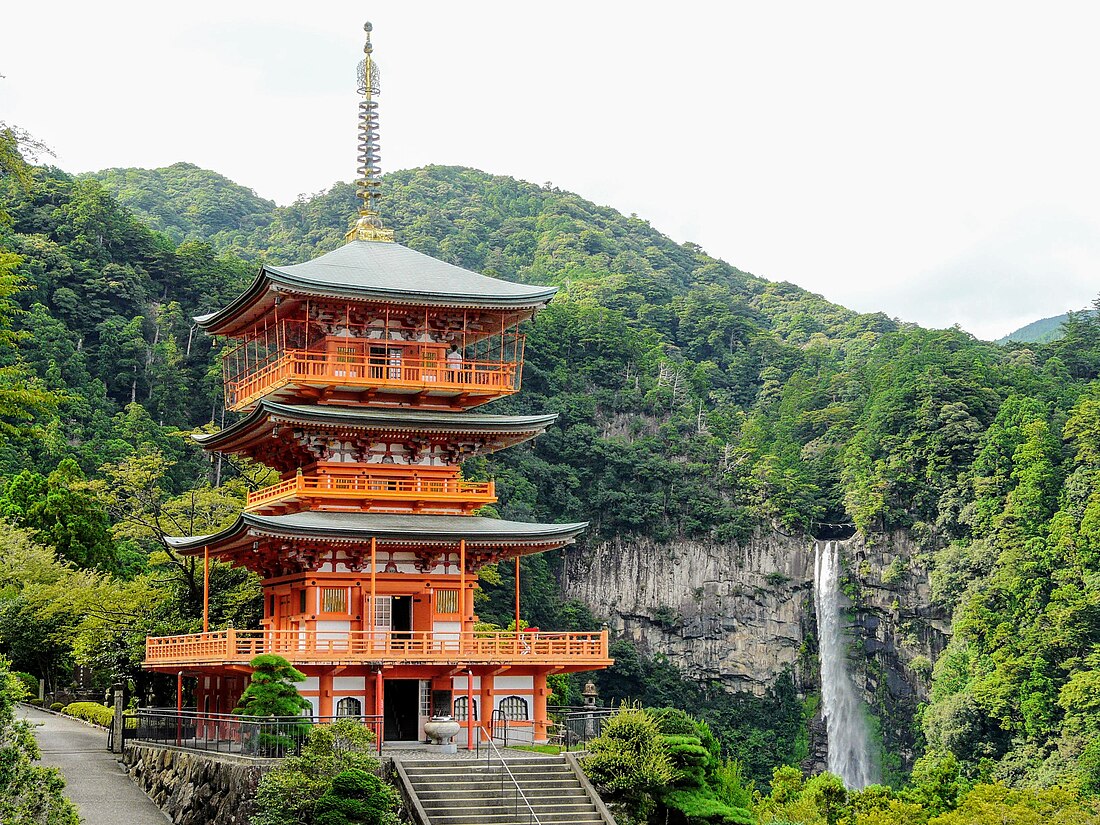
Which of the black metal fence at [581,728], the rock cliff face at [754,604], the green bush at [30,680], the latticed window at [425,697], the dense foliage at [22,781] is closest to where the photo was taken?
the dense foliage at [22,781]

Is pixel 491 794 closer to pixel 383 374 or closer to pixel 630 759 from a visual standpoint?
pixel 630 759

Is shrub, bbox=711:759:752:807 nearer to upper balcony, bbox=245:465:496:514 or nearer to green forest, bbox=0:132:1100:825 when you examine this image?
green forest, bbox=0:132:1100:825

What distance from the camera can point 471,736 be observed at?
30859mm

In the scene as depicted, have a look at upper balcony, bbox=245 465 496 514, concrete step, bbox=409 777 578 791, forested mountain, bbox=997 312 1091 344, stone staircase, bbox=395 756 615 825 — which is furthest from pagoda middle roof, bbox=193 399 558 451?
forested mountain, bbox=997 312 1091 344

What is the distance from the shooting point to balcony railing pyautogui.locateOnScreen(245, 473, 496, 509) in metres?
33.0

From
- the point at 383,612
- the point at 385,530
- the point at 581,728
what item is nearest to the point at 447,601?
the point at 383,612

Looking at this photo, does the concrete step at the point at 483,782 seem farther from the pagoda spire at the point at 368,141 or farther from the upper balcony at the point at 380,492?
the pagoda spire at the point at 368,141

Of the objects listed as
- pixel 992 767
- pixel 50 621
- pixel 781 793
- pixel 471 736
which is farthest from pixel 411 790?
pixel 992 767

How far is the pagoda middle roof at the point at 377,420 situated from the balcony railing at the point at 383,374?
59cm

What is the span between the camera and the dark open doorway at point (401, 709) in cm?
3178

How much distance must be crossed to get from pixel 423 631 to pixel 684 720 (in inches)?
231

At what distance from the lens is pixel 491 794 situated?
25656 millimetres

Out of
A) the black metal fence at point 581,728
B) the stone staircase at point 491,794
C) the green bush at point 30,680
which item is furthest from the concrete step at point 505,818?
the green bush at point 30,680

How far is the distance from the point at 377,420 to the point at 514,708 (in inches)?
275
